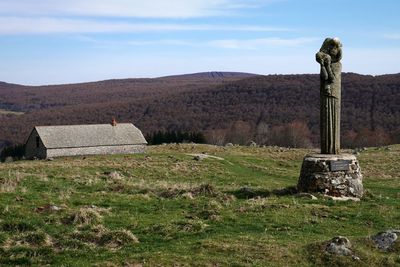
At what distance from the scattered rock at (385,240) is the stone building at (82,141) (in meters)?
43.3

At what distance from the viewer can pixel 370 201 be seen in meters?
17.4

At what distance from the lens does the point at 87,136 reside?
52.9 metres

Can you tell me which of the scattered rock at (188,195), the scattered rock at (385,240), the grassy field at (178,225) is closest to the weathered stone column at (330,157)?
the grassy field at (178,225)

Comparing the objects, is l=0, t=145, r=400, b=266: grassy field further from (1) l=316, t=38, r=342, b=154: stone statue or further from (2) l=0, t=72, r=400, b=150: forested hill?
(2) l=0, t=72, r=400, b=150: forested hill

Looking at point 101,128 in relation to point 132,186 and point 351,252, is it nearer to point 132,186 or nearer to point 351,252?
point 132,186

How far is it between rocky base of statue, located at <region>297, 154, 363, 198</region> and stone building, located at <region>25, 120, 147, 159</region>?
3731cm

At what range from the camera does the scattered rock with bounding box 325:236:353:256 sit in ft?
34.0

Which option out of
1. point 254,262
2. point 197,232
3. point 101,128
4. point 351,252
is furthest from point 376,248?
point 101,128

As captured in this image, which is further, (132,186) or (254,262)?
(132,186)

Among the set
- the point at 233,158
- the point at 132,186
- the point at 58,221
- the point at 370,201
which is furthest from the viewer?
the point at 233,158

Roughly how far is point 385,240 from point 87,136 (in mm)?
44892

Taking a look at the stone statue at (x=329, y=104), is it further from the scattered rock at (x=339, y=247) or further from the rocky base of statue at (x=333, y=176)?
the scattered rock at (x=339, y=247)

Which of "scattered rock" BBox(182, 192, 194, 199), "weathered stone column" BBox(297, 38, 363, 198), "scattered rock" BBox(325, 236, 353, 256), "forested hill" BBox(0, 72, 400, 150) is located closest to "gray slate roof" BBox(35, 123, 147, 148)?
"scattered rock" BBox(182, 192, 194, 199)

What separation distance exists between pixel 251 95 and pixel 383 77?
145 feet
